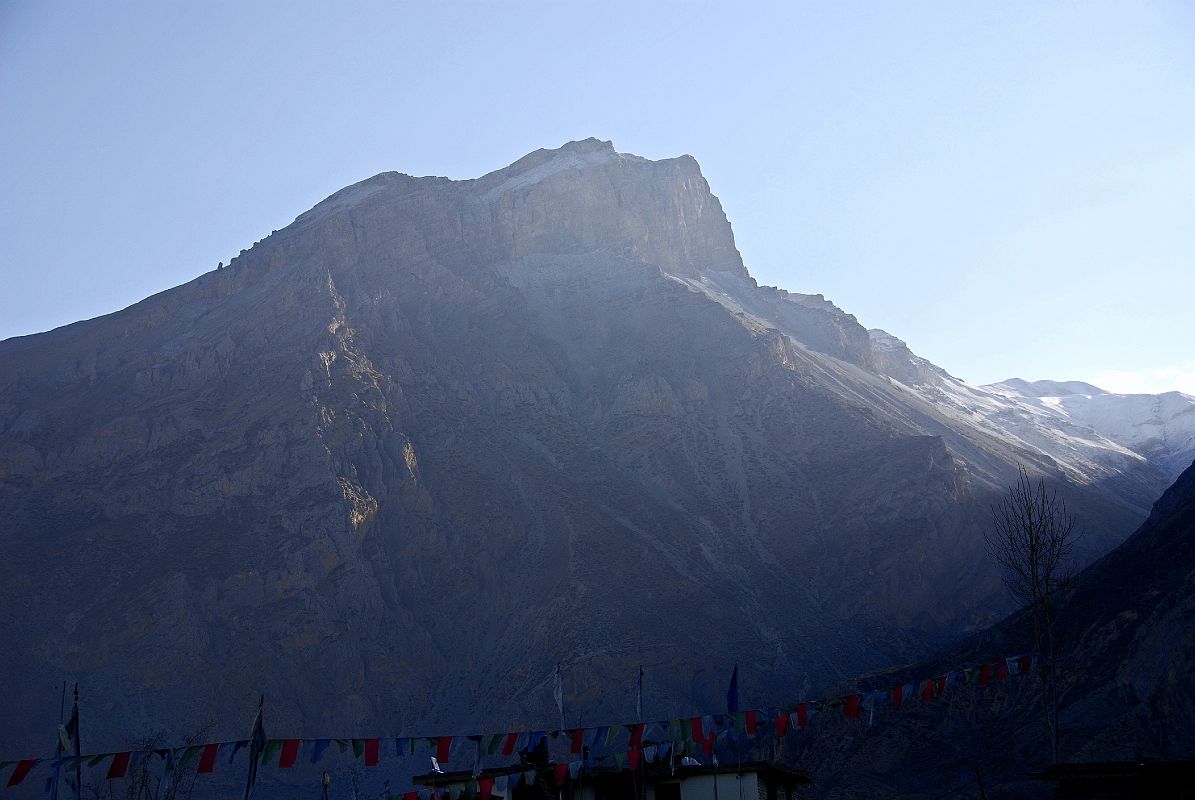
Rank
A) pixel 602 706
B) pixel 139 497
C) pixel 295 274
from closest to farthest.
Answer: pixel 602 706 → pixel 139 497 → pixel 295 274

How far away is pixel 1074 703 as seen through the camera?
54688mm

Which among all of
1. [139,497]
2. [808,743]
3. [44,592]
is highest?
[139,497]

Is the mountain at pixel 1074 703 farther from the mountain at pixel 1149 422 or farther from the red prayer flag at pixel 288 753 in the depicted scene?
the mountain at pixel 1149 422

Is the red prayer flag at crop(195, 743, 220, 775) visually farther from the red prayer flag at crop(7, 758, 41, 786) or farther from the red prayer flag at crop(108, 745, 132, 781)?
the red prayer flag at crop(7, 758, 41, 786)

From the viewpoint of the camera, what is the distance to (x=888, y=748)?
196 feet

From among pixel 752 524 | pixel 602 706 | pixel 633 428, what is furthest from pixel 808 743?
pixel 633 428

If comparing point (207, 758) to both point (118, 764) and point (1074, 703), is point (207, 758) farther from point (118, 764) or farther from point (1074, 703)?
point (1074, 703)

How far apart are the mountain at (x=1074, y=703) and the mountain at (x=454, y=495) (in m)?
15.1

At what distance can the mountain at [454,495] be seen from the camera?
79.5 meters

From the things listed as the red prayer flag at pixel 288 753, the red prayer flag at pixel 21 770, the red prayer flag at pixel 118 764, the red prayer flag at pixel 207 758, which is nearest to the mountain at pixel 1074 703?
the red prayer flag at pixel 288 753

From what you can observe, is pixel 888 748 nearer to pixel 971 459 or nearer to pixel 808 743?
pixel 808 743

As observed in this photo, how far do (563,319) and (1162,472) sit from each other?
225 ft

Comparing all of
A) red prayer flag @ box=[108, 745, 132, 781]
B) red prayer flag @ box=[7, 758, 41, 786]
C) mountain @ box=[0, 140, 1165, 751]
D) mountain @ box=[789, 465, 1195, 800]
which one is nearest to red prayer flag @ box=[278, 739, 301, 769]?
red prayer flag @ box=[108, 745, 132, 781]

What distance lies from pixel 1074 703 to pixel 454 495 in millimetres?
52335
